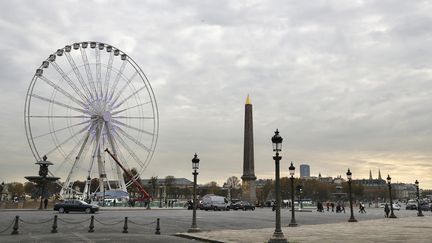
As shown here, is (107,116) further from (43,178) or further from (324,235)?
(324,235)

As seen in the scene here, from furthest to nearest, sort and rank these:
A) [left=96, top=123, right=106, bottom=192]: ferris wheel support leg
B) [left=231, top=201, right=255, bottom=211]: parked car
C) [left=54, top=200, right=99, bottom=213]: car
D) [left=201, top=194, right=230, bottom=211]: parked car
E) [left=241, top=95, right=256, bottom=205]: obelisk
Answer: [left=241, top=95, right=256, bottom=205]: obelisk
[left=231, top=201, right=255, bottom=211]: parked car
[left=201, top=194, right=230, bottom=211]: parked car
[left=96, top=123, right=106, bottom=192]: ferris wheel support leg
[left=54, top=200, right=99, bottom=213]: car

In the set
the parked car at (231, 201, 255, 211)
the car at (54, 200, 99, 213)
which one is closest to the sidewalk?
the car at (54, 200, 99, 213)

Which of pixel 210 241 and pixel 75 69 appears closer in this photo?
pixel 210 241

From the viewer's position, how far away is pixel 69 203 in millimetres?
48781

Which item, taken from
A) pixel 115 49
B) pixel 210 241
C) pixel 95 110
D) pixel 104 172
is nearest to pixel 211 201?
pixel 104 172

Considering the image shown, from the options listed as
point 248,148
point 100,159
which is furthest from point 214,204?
point 100,159

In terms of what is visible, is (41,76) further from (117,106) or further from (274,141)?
(274,141)

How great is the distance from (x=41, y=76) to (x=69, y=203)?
18507 mm

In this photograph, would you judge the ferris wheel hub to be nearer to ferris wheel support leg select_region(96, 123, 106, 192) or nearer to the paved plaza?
ferris wheel support leg select_region(96, 123, 106, 192)

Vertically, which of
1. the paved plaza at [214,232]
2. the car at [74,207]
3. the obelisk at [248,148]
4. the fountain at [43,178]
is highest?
the obelisk at [248,148]

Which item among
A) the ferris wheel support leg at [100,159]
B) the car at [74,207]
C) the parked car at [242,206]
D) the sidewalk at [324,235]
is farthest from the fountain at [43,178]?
the sidewalk at [324,235]

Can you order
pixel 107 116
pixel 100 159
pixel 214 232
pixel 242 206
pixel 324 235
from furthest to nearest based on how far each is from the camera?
pixel 242 206, pixel 100 159, pixel 107 116, pixel 214 232, pixel 324 235

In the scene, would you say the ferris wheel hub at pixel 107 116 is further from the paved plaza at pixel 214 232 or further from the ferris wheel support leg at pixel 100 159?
the paved plaza at pixel 214 232

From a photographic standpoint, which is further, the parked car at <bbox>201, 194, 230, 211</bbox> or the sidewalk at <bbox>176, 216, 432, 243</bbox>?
the parked car at <bbox>201, 194, 230, 211</bbox>
